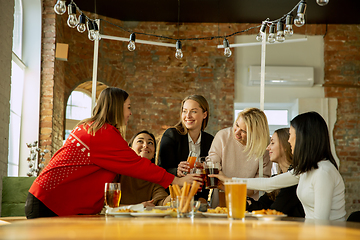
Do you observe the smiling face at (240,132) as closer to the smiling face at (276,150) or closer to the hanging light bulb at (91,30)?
the smiling face at (276,150)

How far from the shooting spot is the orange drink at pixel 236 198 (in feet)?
4.15

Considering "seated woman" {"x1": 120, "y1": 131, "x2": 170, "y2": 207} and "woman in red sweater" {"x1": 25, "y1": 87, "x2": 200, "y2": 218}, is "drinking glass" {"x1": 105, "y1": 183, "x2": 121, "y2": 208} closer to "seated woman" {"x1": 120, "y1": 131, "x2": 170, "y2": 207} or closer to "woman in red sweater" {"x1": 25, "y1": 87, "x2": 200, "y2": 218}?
"woman in red sweater" {"x1": 25, "y1": 87, "x2": 200, "y2": 218}

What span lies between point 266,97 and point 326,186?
4755 mm

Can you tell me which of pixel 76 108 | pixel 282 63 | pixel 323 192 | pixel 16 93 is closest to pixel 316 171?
pixel 323 192

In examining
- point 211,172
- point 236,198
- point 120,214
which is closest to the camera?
point 236,198

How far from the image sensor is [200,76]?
21.2ft

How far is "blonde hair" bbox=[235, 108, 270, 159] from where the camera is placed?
2516 millimetres

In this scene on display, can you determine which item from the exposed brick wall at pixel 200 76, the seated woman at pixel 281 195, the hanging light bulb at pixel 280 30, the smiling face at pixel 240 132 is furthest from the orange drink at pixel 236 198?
the exposed brick wall at pixel 200 76

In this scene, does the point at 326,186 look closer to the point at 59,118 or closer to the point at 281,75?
the point at 59,118

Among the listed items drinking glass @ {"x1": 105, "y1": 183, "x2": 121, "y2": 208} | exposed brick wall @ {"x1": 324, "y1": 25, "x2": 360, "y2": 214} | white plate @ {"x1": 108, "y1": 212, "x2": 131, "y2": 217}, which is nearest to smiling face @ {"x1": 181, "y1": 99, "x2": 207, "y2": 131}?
drinking glass @ {"x1": 105, "y1": 183, "x2": 121, "y2": 208}

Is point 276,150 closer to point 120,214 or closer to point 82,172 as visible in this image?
point 82,172

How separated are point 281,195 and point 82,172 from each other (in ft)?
3.53

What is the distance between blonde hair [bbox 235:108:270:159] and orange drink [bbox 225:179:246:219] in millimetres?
1215

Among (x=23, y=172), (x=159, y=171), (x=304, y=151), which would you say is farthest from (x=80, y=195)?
(x=23, y=172)
